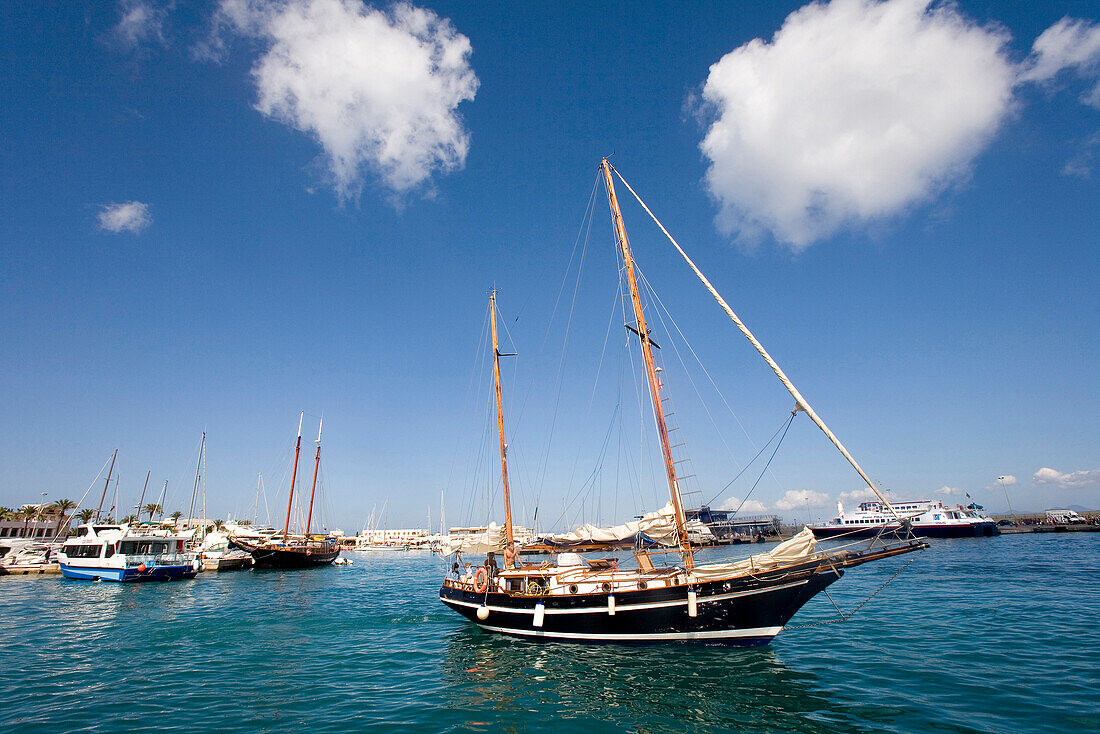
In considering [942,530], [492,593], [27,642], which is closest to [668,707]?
[492,593]

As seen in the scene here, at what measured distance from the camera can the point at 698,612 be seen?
1873cm

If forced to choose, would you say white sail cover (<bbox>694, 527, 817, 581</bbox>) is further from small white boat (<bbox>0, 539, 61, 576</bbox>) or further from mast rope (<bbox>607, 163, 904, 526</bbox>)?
small white boat (<bbox>0, 539, 61, 576</bbox>)

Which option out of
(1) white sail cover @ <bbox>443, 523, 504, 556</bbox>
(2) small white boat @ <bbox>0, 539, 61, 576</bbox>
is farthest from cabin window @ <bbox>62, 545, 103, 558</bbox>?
(1) white sail cover @ <bbox>443, 523, 504, 556</bbox>

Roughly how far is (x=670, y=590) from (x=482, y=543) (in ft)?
39.7

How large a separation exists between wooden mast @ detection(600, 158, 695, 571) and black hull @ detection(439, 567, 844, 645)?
5.62 ft

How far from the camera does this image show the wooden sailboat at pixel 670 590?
1816 centimetres

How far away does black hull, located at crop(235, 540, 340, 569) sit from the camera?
216ft

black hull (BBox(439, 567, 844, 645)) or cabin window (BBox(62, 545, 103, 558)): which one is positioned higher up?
cabin window (BBox(62, 545, 103, 558))

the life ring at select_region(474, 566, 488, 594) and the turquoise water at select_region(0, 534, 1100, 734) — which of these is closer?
the turquoise water at select_region(0, 534, 1100, 734)

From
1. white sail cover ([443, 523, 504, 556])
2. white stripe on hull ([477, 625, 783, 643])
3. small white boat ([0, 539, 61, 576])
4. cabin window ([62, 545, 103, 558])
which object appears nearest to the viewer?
white stripe on hull ([477, 625, 783, 643])

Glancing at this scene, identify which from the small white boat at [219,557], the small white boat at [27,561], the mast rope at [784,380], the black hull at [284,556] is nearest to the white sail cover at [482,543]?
the mast rope at [784,380]

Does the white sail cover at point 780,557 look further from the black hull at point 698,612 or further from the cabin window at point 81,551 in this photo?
the cabin window at point 81,551

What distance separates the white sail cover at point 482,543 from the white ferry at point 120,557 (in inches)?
1620

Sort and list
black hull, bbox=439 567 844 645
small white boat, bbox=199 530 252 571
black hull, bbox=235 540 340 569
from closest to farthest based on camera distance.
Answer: black hull, bbox=439 567 844 645
small white boat, bbox=199 530 252 571
black hull, bbox=235 540 340 569
